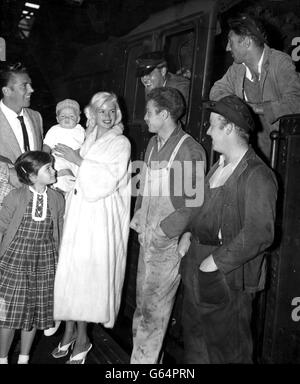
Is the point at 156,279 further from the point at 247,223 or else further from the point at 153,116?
the point at 153,116

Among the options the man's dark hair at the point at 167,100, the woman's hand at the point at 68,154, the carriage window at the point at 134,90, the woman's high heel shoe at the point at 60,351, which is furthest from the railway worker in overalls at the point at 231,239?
the carriage window at the point at 134,90

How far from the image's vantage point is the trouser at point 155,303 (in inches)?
102

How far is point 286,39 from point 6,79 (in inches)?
128

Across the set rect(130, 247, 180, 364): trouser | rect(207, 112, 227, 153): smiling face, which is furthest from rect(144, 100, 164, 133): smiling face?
rect(130, 247, 180, 364): trouser

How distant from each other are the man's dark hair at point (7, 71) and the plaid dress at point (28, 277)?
955 millimetres

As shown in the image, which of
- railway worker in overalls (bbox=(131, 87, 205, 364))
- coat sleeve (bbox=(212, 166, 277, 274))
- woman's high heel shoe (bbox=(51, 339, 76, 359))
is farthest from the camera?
woman's high heel shoe (bbox=(51, 339, 76, 359))

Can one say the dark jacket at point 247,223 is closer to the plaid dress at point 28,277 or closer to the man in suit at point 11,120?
the plaid dress at point 28,277

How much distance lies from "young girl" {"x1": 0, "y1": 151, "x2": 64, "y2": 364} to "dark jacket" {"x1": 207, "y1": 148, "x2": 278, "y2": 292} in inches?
53.8

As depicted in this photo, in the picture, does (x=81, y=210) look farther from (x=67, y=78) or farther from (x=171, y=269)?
(x=67, y=78)

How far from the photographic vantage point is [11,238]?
2.57 metres

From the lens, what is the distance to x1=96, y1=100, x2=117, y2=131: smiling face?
2715 millimetres

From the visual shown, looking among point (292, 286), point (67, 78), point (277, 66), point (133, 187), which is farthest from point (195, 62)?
point (67, 78)
